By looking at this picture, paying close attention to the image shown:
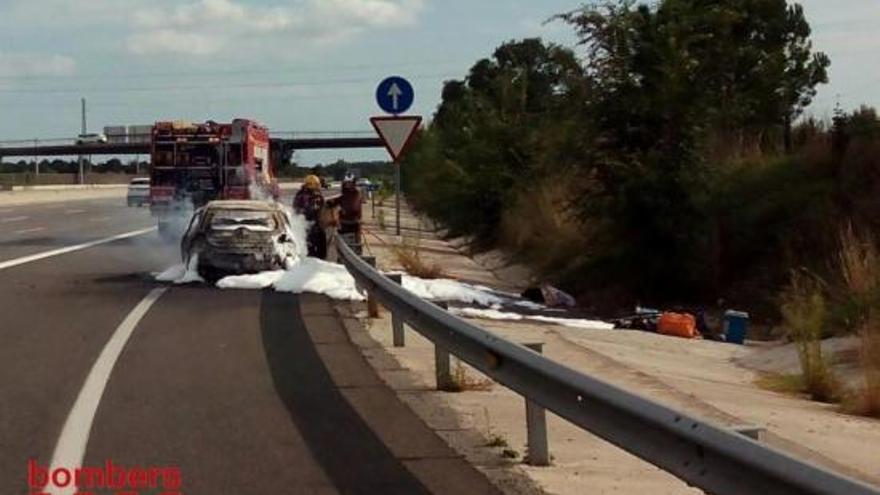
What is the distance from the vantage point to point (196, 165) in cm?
3284

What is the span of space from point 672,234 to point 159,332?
11.0m

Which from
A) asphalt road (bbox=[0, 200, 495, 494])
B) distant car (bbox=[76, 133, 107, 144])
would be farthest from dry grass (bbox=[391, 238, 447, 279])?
distant car (bbox=[76, 133, 107, 144])

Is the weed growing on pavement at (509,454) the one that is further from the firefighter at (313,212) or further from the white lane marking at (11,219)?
the white lane marking at (11,219)

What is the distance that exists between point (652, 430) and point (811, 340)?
7.97 metres

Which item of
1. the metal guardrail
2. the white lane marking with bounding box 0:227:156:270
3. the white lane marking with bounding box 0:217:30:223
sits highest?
the metal guardrail

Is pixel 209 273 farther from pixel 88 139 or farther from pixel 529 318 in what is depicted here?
pixel 88 139

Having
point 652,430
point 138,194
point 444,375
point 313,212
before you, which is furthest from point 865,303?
point 138,194

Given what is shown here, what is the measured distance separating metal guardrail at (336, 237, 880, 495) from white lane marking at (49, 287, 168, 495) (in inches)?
100

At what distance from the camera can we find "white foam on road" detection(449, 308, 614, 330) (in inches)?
677

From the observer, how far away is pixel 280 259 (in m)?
Result: 19.7

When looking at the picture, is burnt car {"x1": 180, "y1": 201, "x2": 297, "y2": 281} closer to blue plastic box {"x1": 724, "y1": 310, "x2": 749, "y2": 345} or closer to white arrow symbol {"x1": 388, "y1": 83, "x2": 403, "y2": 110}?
white arrow symbol {"x1": 388, "y1": 83, "x2": 403, "y2": 110}

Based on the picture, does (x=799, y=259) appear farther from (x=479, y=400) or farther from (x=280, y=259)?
(x=479, y=400)

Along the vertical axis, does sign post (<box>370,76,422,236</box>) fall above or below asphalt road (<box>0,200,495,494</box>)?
above

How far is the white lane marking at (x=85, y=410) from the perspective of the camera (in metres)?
7.52
